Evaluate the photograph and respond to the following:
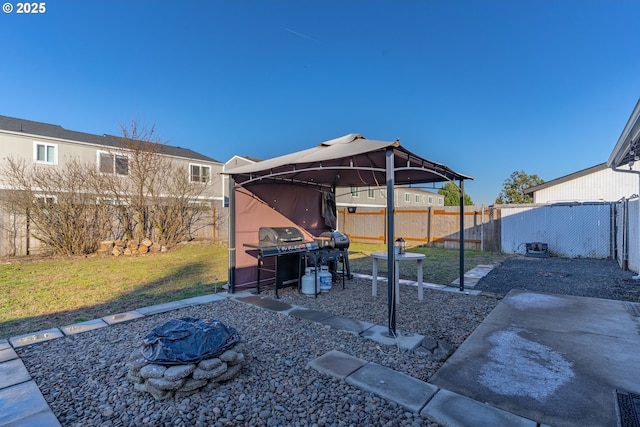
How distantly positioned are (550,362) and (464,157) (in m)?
14.1

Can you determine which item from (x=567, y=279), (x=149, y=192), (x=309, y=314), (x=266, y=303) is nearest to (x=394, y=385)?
(x=309, y=314)

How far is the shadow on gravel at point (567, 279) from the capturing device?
523 cm

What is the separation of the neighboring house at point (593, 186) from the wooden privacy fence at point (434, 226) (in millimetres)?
5144

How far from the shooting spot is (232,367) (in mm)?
2342

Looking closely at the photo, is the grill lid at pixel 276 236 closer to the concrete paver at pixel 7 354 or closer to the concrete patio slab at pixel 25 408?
the concrete paver at pixel 7 354

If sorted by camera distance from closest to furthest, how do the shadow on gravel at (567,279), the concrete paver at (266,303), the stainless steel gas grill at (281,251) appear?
1. the concrete paver at (266,303)
2. the stainless steel gas grill at (281,251)
3. the shadow on gravel at (567,279)

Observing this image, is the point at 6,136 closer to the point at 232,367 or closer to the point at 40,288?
the point at 40,288

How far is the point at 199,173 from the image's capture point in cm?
1547

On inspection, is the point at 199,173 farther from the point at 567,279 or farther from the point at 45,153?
the point at 567,279

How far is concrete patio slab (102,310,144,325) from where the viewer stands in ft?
11.9

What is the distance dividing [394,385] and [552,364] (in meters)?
Answer: 1.49

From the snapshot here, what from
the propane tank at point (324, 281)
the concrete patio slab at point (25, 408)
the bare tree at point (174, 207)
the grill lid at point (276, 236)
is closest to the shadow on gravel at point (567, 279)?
the propane tank at point (324, 281)

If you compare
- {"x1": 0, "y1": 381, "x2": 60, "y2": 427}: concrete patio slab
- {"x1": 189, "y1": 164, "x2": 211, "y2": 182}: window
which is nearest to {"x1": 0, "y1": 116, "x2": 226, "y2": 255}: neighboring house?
{"x1": 189, "y1": 164, "x2": 211, "y2": 182}: window

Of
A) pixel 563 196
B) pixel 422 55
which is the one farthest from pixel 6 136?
pixel 563 196
